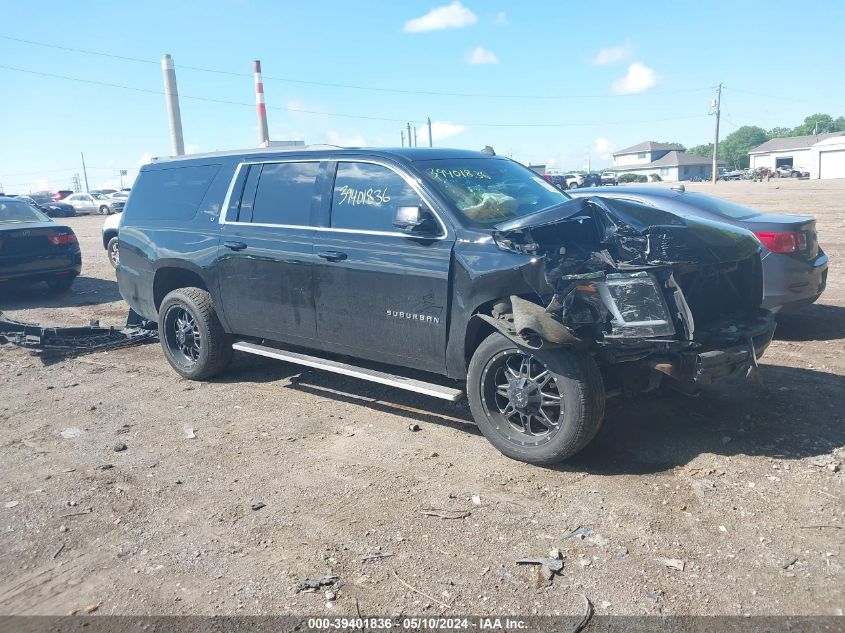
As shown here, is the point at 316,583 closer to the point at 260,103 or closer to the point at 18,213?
the point at 18,213

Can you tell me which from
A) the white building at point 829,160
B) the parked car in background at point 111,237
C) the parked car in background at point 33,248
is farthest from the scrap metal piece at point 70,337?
the white building at point 829,160

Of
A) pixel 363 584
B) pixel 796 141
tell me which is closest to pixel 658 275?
pixel 363 584

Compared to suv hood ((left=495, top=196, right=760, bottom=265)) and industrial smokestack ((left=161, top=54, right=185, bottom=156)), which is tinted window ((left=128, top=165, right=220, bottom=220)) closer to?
suv hood ((left=495, top=196, right=760, bottom=265))

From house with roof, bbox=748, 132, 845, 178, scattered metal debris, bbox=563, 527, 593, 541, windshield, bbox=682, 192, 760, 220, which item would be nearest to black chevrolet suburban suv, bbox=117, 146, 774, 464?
scattered metal debris, bbox=563, 527, 593, 541

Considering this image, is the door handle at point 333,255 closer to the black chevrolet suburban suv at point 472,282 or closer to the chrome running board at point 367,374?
the black chevrolet suburban suv at point 472,282

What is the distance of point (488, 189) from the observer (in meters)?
5.25

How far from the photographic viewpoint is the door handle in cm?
520

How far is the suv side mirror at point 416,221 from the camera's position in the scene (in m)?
4.62

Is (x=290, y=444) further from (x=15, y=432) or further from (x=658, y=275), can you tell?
(x=658, y=275)

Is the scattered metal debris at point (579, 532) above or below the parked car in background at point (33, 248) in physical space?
below

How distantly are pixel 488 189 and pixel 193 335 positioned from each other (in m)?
3.08

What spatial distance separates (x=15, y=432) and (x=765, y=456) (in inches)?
212

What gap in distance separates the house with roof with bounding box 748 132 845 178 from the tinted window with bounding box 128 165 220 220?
2684 inches

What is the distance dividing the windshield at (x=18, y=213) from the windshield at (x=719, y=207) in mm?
9948
